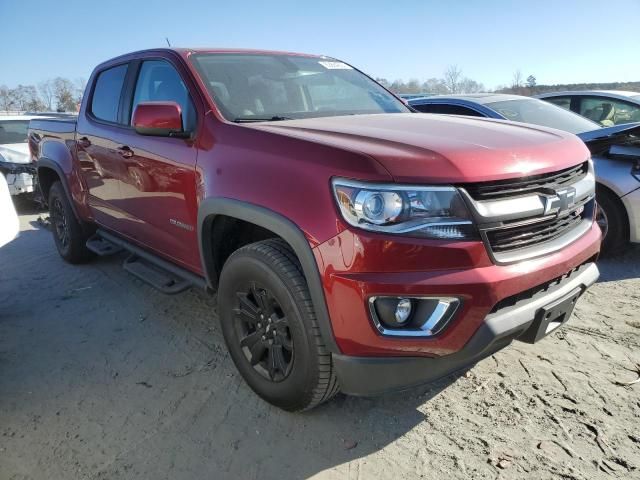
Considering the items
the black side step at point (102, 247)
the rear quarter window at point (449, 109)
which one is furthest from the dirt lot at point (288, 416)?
the rear quarter window at point (449, 109)

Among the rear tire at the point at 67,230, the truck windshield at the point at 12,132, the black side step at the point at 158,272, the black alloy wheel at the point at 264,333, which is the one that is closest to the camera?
the black alloy wheel at the point at 264,333

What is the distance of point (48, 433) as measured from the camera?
2.47 meters

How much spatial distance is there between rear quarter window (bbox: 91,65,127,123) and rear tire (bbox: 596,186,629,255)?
4195 millimetres

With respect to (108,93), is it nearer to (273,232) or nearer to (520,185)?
(273,232)

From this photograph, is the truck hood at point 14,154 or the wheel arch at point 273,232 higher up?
the wheel arch at point 273,232

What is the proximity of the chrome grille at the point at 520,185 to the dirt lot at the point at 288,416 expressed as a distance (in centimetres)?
114

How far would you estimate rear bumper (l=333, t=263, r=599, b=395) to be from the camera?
192 cm

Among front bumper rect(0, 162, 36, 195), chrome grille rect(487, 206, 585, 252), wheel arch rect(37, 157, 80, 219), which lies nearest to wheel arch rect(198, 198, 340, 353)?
chrome grille rect(487, 206, 585, 252)

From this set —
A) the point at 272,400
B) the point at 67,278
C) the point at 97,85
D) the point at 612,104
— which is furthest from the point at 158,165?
the point at 612,104

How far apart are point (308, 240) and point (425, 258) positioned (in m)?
0.50

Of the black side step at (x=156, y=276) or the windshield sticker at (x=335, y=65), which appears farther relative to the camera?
the windshield sticker at (x=335, y=65)

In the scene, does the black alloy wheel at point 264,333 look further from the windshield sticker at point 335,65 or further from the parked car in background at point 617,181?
the parked car in background at point 617,181

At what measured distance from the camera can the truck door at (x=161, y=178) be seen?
284 centimetres

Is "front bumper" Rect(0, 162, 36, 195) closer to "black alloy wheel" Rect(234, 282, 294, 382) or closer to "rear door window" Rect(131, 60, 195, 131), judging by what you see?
"rear door window" Rect(131, 60, 195, 131)
